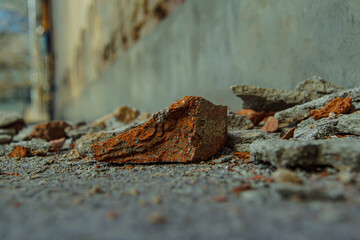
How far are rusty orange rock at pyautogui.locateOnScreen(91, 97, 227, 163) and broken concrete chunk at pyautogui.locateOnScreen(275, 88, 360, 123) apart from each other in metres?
0.54

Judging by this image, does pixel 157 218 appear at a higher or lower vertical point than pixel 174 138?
lower

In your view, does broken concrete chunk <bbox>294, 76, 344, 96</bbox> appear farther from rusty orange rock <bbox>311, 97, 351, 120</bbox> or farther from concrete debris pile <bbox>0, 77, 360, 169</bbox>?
rusty orange rock <bbox>311, 97, 351, 120</bbox>

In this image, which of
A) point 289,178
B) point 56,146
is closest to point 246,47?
point 289,178

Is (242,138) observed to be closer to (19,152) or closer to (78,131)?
(19,152)

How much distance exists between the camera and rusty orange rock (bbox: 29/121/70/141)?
10.1 feet

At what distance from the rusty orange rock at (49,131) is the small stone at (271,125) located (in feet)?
7.27

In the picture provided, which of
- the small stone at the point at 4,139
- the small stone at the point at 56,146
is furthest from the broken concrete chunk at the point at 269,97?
the small stone at the point at 4,139

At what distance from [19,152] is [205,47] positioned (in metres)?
1.92

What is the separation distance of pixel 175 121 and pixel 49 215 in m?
0.90

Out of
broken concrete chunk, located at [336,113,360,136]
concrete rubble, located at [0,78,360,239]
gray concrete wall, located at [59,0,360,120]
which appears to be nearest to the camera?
concrete rubble, located at [0,78,360,239]

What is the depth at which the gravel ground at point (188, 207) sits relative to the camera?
0.70m

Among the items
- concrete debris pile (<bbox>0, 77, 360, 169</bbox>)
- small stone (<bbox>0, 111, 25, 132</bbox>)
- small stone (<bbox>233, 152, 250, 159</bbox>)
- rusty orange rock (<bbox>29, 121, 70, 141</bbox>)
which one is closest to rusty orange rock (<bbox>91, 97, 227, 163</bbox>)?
concrete debris pile (<bbox>0, 77, 360, 169</bbox>)

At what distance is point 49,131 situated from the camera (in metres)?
3.12

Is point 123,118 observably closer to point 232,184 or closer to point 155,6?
point 155,6
